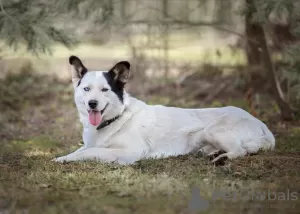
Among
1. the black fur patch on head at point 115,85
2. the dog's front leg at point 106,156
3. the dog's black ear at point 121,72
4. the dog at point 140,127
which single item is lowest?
the dog's front leg at point 106,156

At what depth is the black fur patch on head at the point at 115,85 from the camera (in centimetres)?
668

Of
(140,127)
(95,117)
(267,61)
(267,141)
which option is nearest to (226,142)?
(267,141)

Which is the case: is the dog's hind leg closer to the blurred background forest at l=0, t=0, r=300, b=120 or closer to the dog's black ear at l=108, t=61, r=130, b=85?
the dog's black ear at l=108, t=61, r=130, b=85

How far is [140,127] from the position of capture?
6988 mm

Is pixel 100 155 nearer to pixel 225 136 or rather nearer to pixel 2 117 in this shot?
pixel 225 136

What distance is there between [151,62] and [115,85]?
8.84 meters

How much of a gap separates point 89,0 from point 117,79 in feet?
12.5

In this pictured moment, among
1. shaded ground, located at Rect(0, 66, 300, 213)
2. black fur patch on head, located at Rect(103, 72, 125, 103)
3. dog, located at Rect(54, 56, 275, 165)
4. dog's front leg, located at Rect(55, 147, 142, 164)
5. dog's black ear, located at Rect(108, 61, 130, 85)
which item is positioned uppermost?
dog's black ear, located at Rect(108, 61, 130, 85)

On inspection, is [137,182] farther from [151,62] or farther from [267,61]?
[151,62]

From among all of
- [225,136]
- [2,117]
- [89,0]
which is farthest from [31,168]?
[2,117]

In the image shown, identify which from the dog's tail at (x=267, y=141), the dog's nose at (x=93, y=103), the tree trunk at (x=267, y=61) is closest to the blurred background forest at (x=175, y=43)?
the tree trunk at (x=267, y=61)

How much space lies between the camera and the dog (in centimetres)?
658

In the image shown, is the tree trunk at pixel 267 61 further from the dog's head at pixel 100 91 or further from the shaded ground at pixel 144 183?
the dog's head at pixel 100 91

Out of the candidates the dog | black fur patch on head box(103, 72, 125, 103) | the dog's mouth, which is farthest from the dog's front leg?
black fur patch on head box(103, 72, 125, 103)
